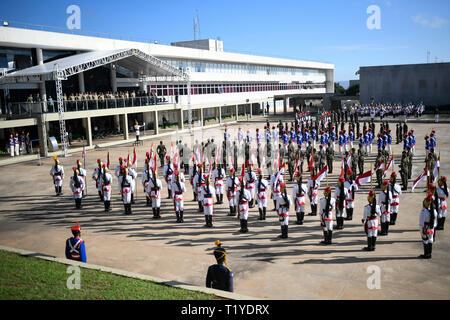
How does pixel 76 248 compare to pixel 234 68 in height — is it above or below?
below

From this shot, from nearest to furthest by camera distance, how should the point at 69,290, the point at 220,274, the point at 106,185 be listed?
the point at 220,274
the point at 69,290
the point at 106,185

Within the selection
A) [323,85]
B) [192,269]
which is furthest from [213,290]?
[323,85]

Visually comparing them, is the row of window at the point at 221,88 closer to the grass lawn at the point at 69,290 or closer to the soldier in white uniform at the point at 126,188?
the soldier in white uniform at the point at 126,188

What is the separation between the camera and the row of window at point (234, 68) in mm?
47781

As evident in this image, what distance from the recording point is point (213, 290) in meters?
6.54

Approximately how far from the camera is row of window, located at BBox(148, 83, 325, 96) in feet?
149

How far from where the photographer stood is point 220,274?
21.1 feet

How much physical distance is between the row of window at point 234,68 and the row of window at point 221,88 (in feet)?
6.76

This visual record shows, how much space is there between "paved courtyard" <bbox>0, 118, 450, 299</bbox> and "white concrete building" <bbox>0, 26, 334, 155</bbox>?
14749 millimetres

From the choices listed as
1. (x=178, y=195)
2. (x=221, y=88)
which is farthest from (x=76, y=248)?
(x=221, y=88)

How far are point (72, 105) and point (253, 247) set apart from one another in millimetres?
23269
